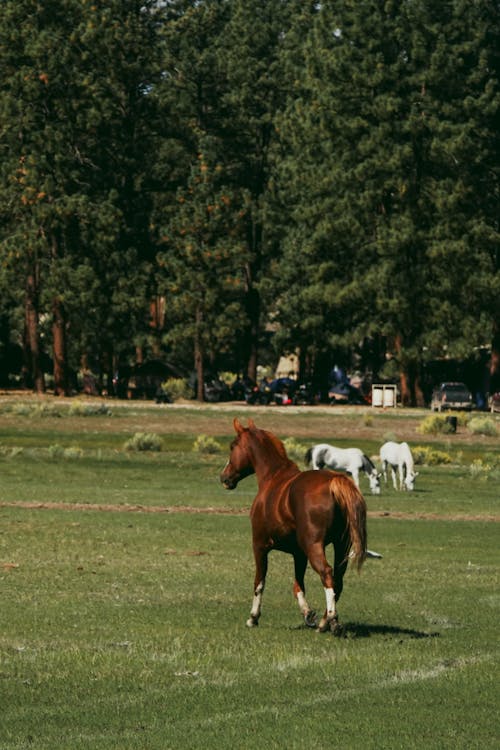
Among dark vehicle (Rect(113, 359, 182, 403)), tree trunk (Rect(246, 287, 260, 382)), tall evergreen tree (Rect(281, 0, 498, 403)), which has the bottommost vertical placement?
dark vehicle (Rect(113, 359, 182, 403))

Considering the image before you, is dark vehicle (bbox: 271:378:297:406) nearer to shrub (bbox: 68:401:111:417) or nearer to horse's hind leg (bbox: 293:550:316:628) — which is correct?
shrub (bbox: 68:401:111:417)

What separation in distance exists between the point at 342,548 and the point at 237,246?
81.8 meters

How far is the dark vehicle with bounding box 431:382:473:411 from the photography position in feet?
284

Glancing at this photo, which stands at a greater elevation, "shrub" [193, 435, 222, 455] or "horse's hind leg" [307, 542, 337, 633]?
"horse's hind leg" [307, 542, 337, 633]

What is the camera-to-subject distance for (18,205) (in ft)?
315

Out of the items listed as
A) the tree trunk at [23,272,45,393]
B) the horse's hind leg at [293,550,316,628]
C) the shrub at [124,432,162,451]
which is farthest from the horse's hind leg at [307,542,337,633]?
the tree trunk at [23,272,45,393]

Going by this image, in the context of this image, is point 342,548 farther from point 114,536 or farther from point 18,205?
point 18,205

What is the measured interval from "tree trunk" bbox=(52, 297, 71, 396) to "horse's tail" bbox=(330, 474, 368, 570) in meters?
82.3

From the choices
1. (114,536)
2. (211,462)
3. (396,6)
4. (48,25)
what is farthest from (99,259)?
(114,536)

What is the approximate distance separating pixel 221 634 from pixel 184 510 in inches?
760

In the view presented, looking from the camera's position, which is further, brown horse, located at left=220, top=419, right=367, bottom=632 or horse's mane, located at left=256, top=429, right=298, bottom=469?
horse's mane, located at left=256, top=429, right=298, bottom=469

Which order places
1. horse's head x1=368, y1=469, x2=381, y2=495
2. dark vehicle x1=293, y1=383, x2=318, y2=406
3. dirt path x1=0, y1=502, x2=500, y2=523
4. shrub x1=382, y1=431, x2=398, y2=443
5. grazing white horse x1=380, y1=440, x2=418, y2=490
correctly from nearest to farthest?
dirt path x1=0, y1=502, x2=500, y2=523 → horse's head x1=368, y1=469, x2=381, y2=495 → grazing white horse x1=380, y1=440, x2=418, y2=490 → shrub x1=382, y1=431, x2=398, y2=443 → dark vehicle x1=293, y1=383, x2=318, y2=406

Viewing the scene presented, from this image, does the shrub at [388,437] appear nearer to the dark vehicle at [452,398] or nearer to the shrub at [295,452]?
the shrub at [295,452]

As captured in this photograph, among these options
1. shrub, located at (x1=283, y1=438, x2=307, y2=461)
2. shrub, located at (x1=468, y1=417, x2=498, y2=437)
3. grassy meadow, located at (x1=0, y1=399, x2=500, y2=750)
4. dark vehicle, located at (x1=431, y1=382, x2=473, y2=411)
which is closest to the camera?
grassy meadow, located at (x1=0, y1=399, x2=500, y2=750)
